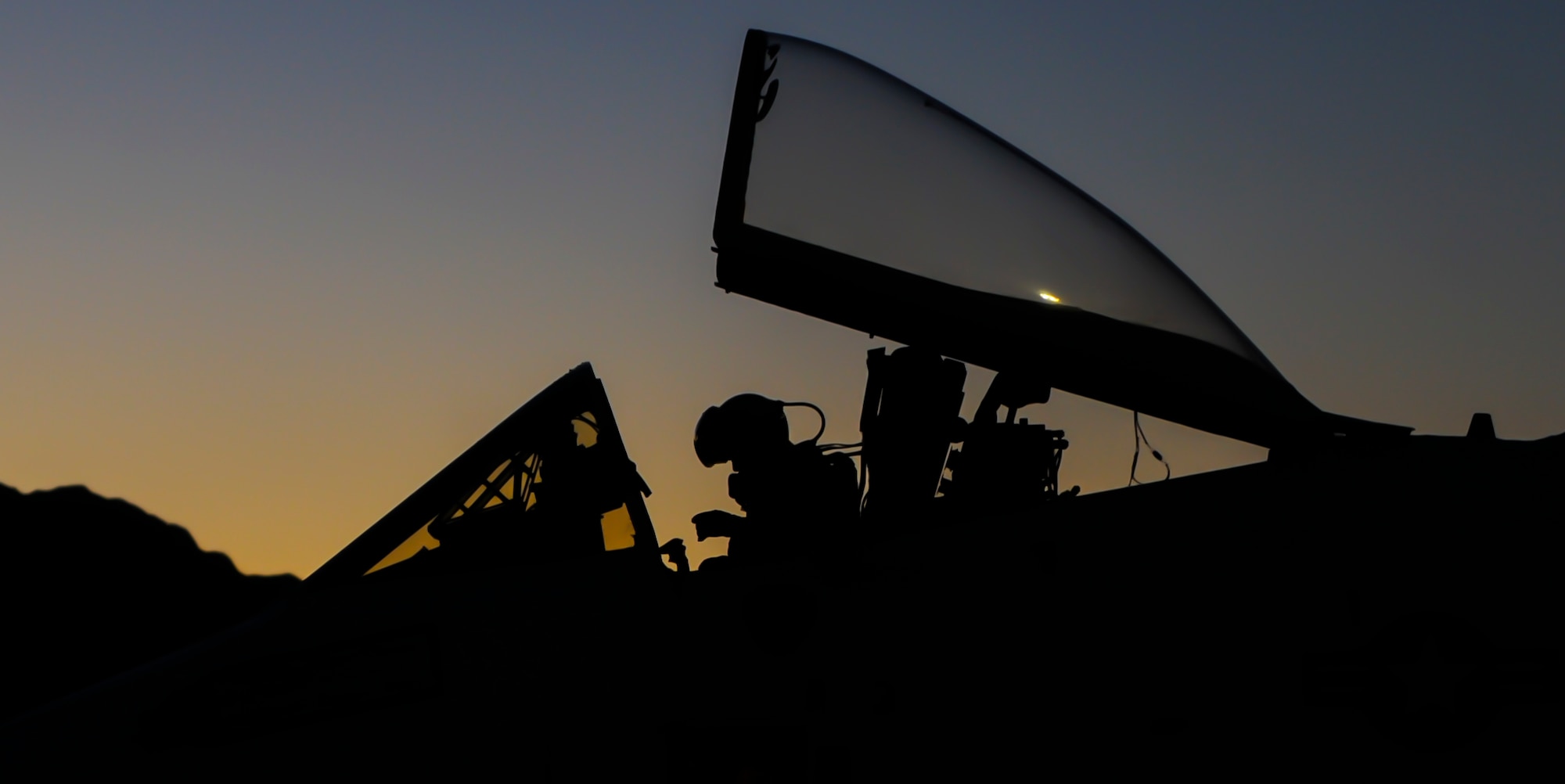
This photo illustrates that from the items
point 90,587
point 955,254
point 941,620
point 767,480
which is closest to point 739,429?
point 767,480

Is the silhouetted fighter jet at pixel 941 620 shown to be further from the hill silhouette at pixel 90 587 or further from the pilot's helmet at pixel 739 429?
the hill silhouette at pixel 90 587

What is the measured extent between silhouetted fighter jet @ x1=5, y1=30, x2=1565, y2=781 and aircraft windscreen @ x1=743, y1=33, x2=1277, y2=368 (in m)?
0.03

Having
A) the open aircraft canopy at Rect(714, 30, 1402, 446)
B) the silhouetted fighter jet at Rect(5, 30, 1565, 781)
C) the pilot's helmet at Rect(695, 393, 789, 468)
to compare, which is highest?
the open aircraft canopy at Rect(714, 30, 1402, 446)

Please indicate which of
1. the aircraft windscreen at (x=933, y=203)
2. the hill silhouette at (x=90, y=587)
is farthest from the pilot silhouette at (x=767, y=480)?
the hill silhouette at (x=90, y=587)

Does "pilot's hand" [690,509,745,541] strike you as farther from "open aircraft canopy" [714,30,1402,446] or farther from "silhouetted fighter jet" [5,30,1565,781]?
"open aircraft canopy" [714,30,1402,446]

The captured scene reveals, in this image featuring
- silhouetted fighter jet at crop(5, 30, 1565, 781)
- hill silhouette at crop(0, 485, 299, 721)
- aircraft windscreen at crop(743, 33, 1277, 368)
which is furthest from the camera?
hill silhouette at crop(0, 485, 299, 721)

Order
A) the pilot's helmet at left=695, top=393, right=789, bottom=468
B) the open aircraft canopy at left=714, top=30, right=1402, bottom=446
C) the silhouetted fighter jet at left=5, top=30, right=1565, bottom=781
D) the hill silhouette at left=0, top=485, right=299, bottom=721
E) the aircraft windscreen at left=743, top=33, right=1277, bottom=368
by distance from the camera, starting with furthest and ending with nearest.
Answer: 1. the hill silhouette at left=0, top=485, right=299, bottom=721
2. the pilot's helmet at left=695, top=393, right=789, bottom=468
3. the aircraft windscreen at left=743, top=33, right=1277, bottom=368
4. the open aircraft canopy at left=714, top=30, right=1402, bottom=446
5. the silhouetted fighter jet at left=5, top=30, right=1565, bottom=781

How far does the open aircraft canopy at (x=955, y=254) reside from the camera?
3.25 metres

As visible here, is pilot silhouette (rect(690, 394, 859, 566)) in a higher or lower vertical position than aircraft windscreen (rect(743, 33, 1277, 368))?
lower

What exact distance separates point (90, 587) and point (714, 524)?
1970 inches

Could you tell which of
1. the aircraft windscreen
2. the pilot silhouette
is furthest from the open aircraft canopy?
the pilot silhouette

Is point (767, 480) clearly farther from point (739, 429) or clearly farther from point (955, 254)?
point (955, 254)

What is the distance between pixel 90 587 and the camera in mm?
44906

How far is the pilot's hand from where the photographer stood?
138 inches
